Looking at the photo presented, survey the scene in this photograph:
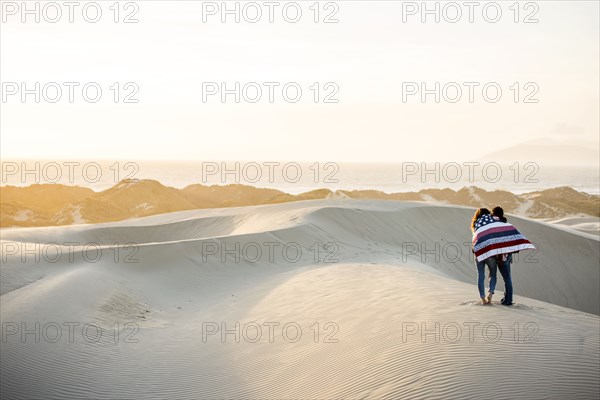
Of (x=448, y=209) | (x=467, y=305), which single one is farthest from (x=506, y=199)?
(x=467, y=305)

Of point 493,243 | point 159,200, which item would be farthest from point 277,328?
point 159,200

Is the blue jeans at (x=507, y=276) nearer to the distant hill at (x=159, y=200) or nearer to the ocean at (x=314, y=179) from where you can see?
the distant hill at (x=159, y=200)

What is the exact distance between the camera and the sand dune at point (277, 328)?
20.3 feet

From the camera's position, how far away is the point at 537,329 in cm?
686

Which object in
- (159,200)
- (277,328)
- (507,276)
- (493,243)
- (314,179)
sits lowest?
(277,328)

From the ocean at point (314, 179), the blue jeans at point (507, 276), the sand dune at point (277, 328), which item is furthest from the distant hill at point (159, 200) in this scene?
the blue jeans at point (507, 276)

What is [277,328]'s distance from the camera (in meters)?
9.63

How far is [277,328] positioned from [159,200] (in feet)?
134

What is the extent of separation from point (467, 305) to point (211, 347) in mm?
4351

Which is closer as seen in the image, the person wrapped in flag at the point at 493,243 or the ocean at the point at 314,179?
the person wrapped in flag at the point at 493,243

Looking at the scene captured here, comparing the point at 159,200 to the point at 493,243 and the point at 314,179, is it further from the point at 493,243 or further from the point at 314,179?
the point at 314,179

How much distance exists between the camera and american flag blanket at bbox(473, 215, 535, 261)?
8.26 meters

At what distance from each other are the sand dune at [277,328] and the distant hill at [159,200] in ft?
88.0

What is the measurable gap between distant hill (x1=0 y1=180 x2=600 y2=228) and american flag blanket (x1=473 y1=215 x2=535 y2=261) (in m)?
36.3
